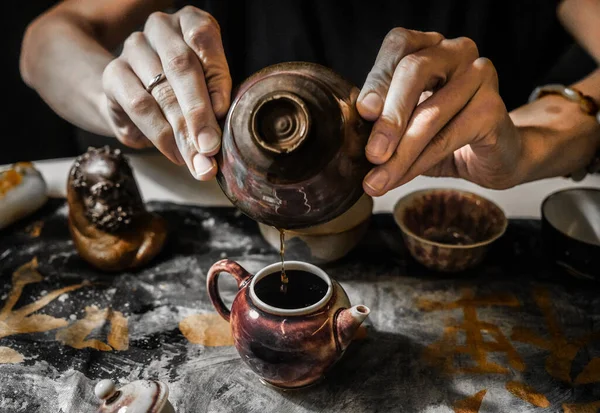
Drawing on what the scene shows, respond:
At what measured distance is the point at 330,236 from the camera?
1.18 metres

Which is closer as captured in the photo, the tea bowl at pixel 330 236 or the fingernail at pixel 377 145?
the fingernail at pixel 377 145

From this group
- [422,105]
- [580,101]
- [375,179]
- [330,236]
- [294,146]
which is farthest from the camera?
[580,101]

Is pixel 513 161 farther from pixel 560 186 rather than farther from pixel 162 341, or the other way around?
pixel 162 341

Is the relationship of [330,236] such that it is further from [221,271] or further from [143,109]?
[143,109]

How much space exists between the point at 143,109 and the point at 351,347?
630mm

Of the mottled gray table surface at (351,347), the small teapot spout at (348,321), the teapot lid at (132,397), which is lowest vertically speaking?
the mottled gray table surface at (351,347)

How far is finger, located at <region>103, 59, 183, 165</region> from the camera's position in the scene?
3.02 feet

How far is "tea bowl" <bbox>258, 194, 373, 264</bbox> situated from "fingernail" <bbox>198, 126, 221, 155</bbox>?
0.45 meters

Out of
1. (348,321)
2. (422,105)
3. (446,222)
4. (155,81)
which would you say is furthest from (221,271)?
(446,222)

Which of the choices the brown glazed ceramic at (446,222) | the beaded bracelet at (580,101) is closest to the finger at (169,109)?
the brown glazed ceramic at (446,222)

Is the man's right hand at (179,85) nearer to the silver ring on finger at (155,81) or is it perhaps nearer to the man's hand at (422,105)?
the silver ring on finger at (155,81)

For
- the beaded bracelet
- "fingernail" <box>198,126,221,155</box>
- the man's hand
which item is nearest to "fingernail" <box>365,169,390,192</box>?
the man's hand

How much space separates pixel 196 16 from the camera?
951 millimetres

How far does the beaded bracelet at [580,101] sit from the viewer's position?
1.31 meters
